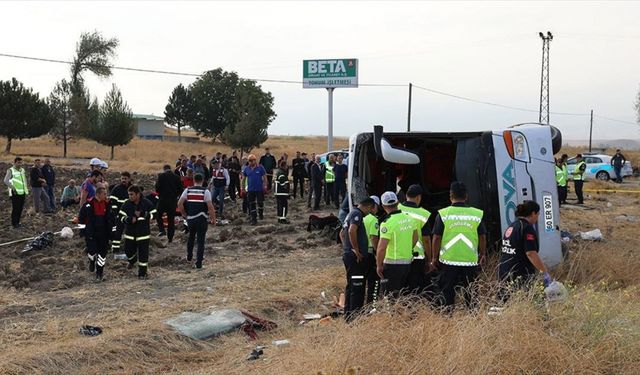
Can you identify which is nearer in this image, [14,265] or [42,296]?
[42,296]

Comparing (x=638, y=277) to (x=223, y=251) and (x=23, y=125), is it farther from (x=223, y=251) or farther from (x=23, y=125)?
(x=23, y=125)

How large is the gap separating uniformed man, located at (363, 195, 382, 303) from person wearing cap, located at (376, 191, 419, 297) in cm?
35

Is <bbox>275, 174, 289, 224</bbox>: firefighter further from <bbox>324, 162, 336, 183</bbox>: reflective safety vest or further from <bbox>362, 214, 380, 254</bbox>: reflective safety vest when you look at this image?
<bbox>362, 214, 380, 254</bbox>: reflective safety vest

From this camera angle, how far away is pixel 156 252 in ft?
40.9

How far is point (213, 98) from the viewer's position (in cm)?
7712

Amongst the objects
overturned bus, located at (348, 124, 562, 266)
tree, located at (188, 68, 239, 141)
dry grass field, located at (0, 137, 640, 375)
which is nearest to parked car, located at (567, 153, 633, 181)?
dry grass field, located at (0, 137, 640, 375)

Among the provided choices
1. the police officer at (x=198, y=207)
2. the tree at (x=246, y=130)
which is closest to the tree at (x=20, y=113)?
the tree at (x=246, y=130)

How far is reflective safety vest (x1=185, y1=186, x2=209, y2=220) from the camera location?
10.9 metres

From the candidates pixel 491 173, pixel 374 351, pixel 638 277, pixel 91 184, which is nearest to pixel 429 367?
pixel 374 351

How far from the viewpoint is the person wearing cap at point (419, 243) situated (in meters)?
7.34

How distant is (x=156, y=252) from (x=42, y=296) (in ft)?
11.4

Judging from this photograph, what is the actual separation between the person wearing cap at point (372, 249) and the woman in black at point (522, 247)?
1.48 metres

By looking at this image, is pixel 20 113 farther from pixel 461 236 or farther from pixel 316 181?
pixel 461 236

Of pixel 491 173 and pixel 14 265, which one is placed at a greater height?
pixel 491 173
